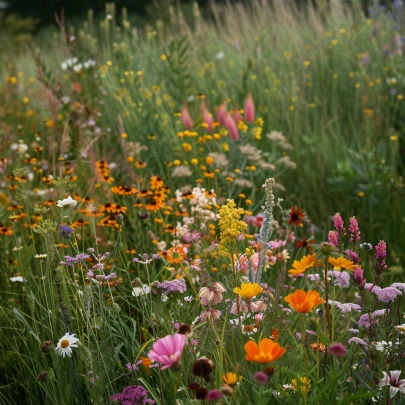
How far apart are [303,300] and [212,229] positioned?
1421mm

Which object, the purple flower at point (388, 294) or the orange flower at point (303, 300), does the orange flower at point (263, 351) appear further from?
the purple flower at point (388, 294)

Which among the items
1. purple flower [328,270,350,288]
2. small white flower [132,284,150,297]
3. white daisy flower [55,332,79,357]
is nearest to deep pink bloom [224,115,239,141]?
purple flower [328,270,350,288]

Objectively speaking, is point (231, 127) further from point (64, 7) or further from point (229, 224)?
point (64, 7)

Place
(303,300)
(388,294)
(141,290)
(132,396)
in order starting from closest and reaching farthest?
(303,300) < (132,396) < (388,294) < (141,290)

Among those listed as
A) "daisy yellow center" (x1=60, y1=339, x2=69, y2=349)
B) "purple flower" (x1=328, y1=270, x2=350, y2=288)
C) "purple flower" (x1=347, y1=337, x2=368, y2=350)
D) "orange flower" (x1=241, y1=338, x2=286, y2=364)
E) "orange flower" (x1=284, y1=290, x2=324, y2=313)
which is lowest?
"purple flower" (x1=347, y1=337, x2=368, y2=350)

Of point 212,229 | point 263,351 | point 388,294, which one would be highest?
point 263,351

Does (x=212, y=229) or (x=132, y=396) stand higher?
(x=132, y=396)

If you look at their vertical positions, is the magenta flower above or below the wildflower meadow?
above

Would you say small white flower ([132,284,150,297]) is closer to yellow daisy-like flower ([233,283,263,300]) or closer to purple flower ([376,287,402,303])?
yellow daisy-like flower ([233,283,263,300])

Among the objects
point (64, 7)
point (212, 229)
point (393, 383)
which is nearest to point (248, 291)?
point (393, 383)

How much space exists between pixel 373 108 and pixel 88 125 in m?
2.21

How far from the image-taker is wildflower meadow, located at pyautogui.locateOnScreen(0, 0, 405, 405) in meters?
1.68

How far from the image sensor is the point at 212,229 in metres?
2.76

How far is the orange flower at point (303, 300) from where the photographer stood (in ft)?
4.35
